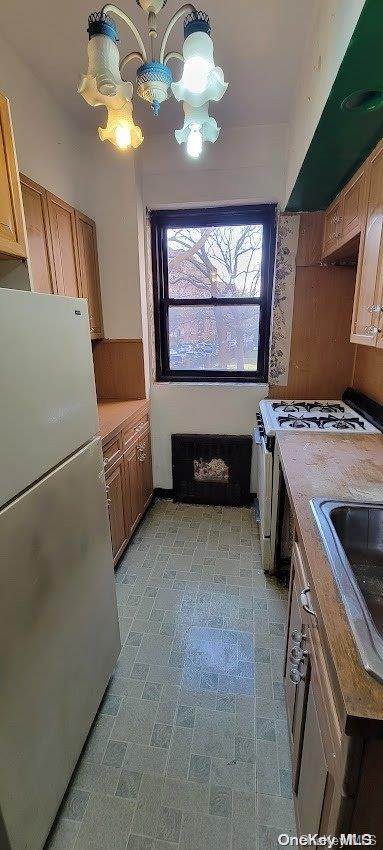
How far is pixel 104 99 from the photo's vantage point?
42.4 inches

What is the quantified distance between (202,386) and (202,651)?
1.80 meters

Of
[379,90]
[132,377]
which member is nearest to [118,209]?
[132,377]

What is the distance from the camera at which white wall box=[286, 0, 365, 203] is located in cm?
100

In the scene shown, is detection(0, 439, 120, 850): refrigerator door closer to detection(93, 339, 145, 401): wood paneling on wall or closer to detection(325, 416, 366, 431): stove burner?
detection(325, 416, 366, 431): stove burner

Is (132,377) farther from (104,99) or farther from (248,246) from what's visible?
(104,99)

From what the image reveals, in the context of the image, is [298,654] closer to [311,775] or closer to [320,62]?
[311,775]

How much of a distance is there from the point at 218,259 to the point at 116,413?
141 cm

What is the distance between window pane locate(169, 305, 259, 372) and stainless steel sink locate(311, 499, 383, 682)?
1.90 m

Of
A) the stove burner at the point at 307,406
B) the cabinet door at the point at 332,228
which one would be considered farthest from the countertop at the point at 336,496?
the cabinet door at the point at 332,228

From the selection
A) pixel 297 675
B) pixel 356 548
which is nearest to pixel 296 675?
pixel 297 675

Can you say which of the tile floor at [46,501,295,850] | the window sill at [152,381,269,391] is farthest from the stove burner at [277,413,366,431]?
the tile floor at [46,501,295,850]

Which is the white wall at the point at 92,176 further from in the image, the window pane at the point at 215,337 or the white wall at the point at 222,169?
the window pane at the point at 215,337

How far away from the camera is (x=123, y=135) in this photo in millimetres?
1205

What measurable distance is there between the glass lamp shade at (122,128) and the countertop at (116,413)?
126cm
